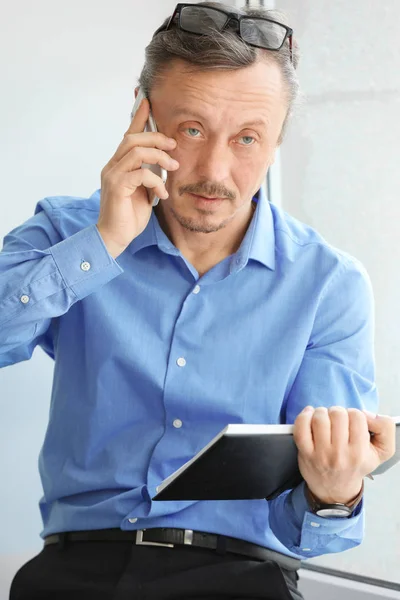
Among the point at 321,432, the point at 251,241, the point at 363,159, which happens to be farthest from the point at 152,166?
the point at 363,159

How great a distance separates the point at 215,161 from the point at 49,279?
1.24ft

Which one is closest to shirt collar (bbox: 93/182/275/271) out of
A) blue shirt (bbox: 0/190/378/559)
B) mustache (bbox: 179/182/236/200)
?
blue shirt (bbox: 0/190/378/559)

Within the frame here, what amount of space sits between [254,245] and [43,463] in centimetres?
61

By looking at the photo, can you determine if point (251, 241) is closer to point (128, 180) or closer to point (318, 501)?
point (128, 180)

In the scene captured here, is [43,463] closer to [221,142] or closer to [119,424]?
[119,424]

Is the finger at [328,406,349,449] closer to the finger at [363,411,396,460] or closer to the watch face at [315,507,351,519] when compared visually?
the finger at [363,411,396,460]

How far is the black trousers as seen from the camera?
5.06ft

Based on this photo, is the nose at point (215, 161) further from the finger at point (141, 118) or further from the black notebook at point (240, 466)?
the black notebook at point (240, 466)

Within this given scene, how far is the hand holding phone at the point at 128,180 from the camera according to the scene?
170 centimetres

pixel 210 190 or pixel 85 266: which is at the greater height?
pixel 210 190

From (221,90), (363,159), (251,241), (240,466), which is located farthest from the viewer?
(363,159)

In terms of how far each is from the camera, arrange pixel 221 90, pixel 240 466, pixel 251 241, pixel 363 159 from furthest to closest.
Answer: pixel 363 159
pixel 251 241
pixel 221 90
pixel 240 466

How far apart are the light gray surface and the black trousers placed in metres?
0.99

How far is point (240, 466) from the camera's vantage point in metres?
1.31
